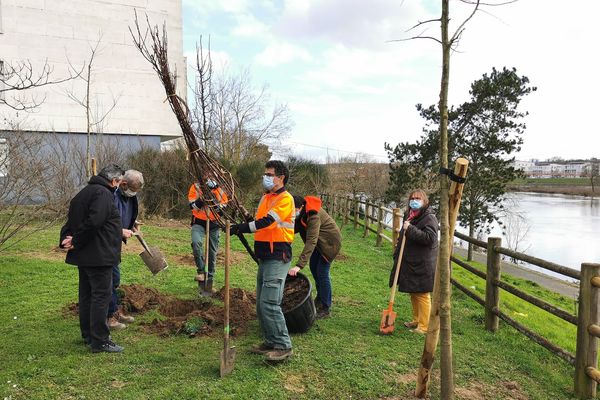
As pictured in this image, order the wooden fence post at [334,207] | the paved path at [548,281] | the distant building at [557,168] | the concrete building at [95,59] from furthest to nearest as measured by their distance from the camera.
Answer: the distant building at [557,168] → the wooden fence post at [334,207] → the concrete building at [95,59] → the paved path at [548,281]

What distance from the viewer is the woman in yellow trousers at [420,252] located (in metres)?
5.00

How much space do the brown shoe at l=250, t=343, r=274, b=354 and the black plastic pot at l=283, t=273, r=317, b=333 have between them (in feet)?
1.65

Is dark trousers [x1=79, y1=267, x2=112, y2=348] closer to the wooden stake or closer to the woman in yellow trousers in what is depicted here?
the wooden stake

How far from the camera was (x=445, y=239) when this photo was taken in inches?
127

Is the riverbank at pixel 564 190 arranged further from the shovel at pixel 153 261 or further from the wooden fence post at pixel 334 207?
the shovel at pixel 153 261

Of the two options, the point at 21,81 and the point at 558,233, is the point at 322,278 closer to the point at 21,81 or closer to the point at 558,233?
the point at 21,81

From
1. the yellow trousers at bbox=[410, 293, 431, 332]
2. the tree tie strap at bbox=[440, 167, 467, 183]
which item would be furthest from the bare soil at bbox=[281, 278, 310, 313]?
the tree tie strap at bbox=[440, 167, 467, 183]

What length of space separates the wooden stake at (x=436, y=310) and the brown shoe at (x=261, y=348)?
1.41m

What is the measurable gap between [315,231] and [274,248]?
3.42ft

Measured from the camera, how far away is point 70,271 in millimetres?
7535

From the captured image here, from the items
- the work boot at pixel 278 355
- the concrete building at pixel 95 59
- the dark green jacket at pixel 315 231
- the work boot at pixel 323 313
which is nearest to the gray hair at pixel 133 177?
the dark green jacket at pixel 315 231

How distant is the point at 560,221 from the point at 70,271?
1582 inches

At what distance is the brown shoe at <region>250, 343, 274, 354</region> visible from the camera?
170 inches

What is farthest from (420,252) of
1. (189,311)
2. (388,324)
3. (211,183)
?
(189,311)
